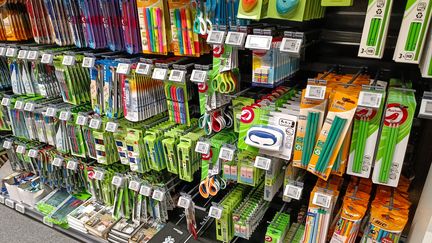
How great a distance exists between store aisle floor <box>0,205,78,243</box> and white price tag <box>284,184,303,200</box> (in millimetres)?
1740

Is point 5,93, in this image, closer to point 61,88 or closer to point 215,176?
point 61,88

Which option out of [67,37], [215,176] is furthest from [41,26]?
[215,176]

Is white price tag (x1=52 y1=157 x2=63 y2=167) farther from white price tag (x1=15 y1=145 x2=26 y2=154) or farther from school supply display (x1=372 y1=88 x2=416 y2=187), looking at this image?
school supply display (x1=372 y1=88 x2=416 y2=187)

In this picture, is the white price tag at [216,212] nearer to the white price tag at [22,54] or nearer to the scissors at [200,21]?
the scissors at [200,21]

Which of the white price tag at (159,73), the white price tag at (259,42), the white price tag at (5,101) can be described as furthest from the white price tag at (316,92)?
the white price tag at (5,101)

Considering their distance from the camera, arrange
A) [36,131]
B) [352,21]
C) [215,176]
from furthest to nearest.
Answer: [36,131], [215,176], [352,21]

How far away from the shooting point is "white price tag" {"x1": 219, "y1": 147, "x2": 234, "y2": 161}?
1.51 meters

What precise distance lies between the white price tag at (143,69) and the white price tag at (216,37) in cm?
45

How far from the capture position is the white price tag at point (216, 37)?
1299 millimetres

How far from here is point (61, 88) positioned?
2.04 m

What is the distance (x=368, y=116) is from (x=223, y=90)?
639 millimetres

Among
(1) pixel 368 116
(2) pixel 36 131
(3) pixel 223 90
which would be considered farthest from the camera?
(2) pixel 36 131

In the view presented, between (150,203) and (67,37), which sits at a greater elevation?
(67,37)

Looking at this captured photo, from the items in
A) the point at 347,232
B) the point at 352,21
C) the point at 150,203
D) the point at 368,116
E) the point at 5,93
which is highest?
the point at 352,21
